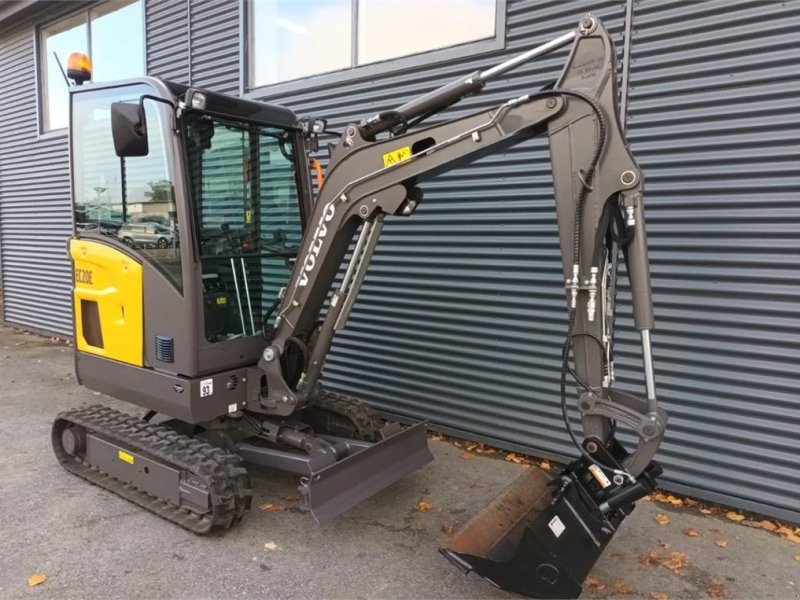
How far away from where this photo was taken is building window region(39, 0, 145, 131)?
8164 mm

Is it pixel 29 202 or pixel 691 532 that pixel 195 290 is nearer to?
pixel 691 532

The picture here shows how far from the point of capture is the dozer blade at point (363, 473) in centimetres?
327

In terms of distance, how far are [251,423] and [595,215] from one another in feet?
9.28

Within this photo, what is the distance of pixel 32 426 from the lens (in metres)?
5.45

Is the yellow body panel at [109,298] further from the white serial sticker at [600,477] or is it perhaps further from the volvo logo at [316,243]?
the white serial sticker at [600,477]

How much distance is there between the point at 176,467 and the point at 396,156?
2393 millimetres

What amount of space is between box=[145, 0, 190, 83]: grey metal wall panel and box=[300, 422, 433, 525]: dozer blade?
5.89m

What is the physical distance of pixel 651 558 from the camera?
3369mm

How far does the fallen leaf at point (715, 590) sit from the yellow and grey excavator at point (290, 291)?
0.86m

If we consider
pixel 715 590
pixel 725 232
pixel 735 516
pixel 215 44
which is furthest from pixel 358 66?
pixel 715 590

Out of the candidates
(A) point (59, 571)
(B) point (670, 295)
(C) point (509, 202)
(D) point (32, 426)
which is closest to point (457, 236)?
(C) point (509, 202)

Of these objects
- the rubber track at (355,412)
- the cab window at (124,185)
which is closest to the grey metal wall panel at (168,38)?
the cab window at (124,185)

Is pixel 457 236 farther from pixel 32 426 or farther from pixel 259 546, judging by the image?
pixel 32 426

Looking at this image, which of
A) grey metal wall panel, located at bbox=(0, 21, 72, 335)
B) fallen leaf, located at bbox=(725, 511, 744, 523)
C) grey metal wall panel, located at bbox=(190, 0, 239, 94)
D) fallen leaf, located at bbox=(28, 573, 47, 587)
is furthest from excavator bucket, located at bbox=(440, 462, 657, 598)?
grey metal wall panel, located at bbox=(0, 21, 72, 335)
